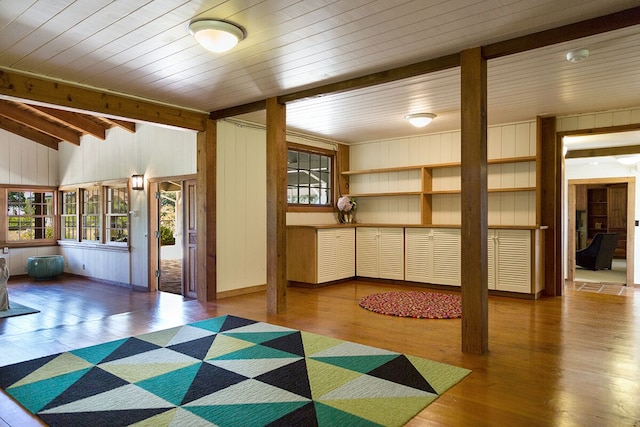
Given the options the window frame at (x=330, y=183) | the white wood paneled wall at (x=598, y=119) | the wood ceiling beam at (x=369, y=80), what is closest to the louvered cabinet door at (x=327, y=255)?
the window frame at (x=330, y=183)

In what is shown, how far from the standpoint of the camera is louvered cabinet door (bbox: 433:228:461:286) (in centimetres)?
638

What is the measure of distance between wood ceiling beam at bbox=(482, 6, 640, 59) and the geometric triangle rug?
248cm

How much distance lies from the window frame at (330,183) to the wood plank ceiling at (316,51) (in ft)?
5.79

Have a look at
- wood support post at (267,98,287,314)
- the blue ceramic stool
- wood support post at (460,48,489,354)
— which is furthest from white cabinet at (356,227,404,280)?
the blue ceramic stool

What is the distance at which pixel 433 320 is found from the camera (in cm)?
461

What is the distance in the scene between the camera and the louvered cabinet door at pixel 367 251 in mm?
7285

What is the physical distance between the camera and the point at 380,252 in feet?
23.7

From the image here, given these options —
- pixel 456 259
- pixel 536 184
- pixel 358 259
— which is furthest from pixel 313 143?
pixel 536 184

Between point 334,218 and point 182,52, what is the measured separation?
15.9ft

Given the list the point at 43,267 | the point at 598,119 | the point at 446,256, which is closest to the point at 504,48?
the point at 598,119

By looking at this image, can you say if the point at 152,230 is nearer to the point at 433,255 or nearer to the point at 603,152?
the point at 433,255

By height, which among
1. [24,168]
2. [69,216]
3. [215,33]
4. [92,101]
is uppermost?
[215,33]

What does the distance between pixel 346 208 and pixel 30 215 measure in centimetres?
650

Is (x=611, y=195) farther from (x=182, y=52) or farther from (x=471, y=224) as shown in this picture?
(x=182, y=52)
